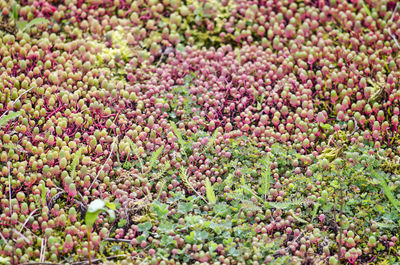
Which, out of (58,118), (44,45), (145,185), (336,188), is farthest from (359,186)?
(44,45)

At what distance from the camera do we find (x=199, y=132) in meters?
3.70

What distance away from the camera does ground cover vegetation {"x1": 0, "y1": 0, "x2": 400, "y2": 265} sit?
3.01m

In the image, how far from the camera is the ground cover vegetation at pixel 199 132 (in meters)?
3.01

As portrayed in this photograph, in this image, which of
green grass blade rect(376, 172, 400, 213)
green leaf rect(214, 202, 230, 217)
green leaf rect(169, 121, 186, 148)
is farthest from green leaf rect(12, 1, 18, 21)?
green grass blade rect(376, 172, 400, 213)

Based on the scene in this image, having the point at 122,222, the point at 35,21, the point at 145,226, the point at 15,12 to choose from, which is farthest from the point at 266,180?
the point at 15,12

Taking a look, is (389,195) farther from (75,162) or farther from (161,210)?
(75,162)

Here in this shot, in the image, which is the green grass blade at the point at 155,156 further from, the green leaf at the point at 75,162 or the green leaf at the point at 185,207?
the green leaf at the point at 75,162

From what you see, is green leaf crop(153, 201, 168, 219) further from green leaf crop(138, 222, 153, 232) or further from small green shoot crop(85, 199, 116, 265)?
small green shoot crop(85, 199, 116, 265)

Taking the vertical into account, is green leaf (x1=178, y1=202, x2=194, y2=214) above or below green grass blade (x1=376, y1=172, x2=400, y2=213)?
below

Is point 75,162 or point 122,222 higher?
point 75,162

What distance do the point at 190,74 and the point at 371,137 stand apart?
1623mm

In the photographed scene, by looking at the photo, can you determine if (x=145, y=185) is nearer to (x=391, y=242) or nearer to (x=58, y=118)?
(x=58, y=118)

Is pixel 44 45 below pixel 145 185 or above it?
above

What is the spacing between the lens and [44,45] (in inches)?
164
